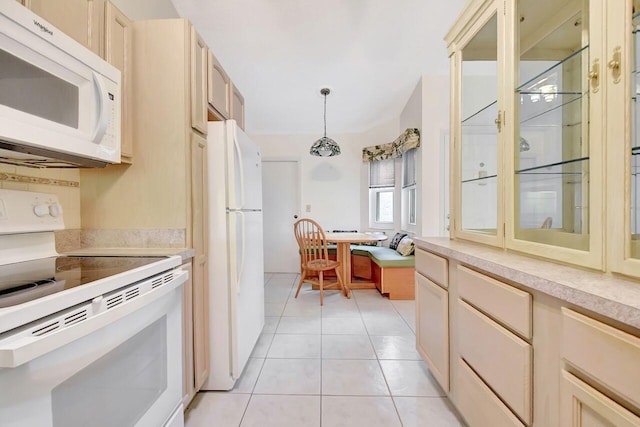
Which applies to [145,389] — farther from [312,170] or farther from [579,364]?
[312,170]

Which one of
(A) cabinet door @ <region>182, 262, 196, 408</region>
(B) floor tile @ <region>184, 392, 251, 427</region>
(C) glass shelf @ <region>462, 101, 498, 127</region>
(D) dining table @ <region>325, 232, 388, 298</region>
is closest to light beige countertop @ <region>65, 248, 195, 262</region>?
(A) cabinet door @ <region>182, 262, 196, 408</region>

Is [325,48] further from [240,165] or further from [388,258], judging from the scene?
[388,258]

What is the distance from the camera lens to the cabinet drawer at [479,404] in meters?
0.95

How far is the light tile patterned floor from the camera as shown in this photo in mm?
1373

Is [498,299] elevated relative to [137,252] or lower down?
lower down

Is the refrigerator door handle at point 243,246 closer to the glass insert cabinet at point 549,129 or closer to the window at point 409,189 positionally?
the glass insert cabinet at point 549,129

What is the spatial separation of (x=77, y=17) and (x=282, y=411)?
6.66 feet

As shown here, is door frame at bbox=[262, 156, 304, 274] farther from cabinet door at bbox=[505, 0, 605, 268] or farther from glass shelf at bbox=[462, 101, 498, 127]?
cabinet door at bbox=[505, 0, 605, 268]

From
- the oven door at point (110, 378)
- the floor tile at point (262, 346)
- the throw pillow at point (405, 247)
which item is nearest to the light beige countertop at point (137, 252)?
the oven door at point (110, 378)

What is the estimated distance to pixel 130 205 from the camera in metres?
1.33

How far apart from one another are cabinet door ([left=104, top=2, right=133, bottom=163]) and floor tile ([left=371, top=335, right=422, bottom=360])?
2073mm

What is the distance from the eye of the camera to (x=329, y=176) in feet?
14.7

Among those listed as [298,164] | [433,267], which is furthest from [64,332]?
[298,164]

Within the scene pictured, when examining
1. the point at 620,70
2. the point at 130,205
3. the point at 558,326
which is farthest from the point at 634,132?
the point at 130,205
